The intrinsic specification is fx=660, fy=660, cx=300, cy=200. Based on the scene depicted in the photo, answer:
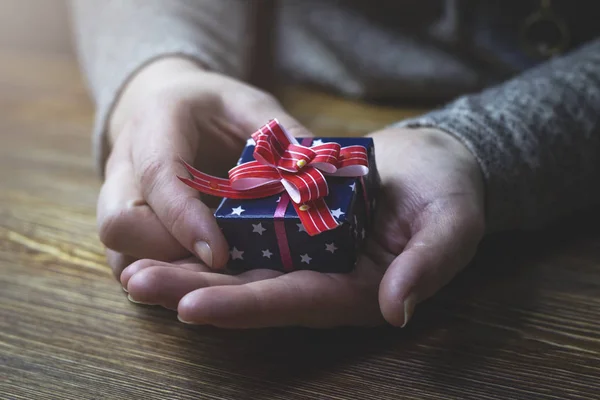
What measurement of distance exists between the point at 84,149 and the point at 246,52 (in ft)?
0.94

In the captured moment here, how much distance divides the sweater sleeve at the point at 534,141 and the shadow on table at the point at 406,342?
8 cm

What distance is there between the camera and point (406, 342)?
54cm

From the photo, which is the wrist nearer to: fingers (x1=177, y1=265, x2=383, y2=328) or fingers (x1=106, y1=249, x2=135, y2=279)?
fingers (x1=106, y1=249, x2=135, y2=279)

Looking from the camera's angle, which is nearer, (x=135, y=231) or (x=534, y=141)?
(x=135, y=231)

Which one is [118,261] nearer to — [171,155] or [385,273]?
[171,155]

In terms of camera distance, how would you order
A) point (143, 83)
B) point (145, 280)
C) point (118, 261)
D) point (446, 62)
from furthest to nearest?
point (446, 62)
point (143, 83)
point (118, 261)
point (145, 280)

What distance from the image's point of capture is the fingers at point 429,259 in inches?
18.7

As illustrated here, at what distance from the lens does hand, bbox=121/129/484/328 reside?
0.47 m

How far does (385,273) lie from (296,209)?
0.08 metres

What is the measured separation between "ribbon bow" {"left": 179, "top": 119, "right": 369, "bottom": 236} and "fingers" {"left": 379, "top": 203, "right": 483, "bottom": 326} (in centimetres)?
7

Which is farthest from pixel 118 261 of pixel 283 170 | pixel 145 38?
pixel 145 38

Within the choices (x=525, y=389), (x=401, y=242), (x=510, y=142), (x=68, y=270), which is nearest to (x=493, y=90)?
(x=510, y=142)

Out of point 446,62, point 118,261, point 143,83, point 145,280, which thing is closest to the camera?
point 145,280

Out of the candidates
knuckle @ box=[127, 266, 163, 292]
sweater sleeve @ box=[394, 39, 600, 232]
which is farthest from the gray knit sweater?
knuckle @ box=[127, 266, 163, 292]
